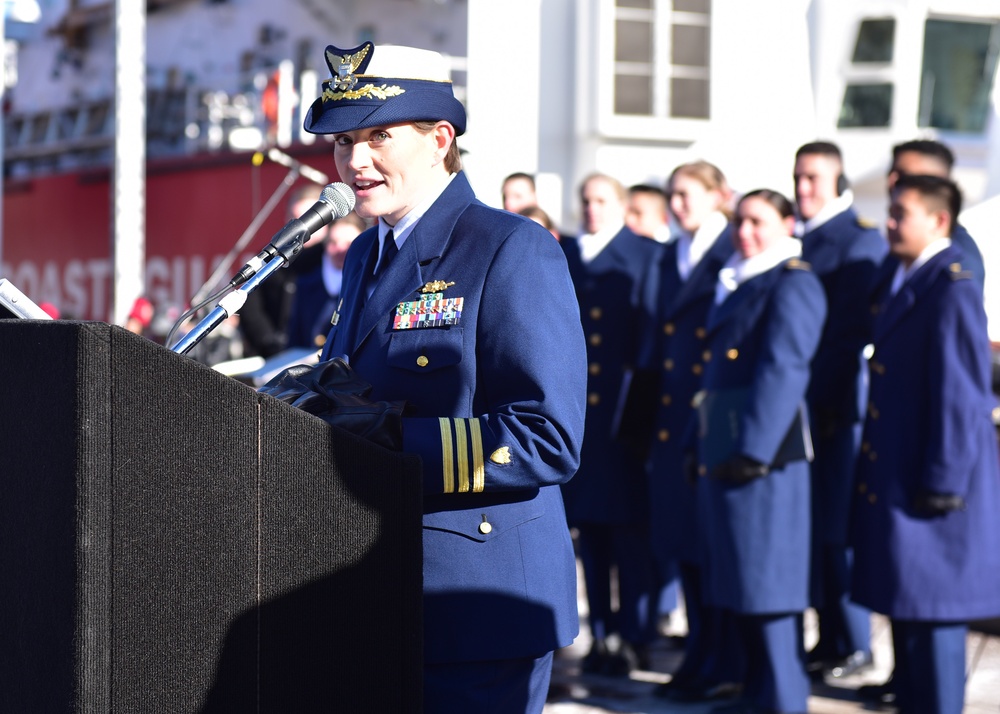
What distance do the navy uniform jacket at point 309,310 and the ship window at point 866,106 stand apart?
11.7 meters

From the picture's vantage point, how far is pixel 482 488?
7.31ft

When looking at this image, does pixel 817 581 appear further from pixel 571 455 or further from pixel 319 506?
pixel 319 506

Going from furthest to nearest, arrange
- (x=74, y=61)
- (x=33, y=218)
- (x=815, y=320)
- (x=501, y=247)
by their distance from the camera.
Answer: (x=74, y=61)
(x=33, y=218)
(x=815, y=320)
(x=501, y=247)

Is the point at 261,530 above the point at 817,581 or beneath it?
above

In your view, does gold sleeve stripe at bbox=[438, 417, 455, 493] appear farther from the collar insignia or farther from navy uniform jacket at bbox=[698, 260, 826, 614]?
navy uniform jacket at bbox=[698, 260, 826, 614]

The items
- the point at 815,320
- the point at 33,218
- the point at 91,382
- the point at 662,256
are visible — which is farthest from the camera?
the point at 33,218

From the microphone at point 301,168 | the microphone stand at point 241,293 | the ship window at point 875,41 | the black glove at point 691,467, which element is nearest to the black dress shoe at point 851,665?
the black glove at point 691,467

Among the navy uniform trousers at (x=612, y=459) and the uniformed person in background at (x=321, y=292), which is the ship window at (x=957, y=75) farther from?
the navy uniform trousers at (x=612, y=459)

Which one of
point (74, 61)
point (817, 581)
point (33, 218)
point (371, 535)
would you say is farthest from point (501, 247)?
point (74, 61)

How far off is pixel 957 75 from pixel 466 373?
16925 millimetres

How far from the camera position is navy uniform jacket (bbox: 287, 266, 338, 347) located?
6839 millimetres

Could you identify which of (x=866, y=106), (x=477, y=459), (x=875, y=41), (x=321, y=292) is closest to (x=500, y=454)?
(x=477, y=459)

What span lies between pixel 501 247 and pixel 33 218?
1934cm

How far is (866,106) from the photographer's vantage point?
1741 centimetres
